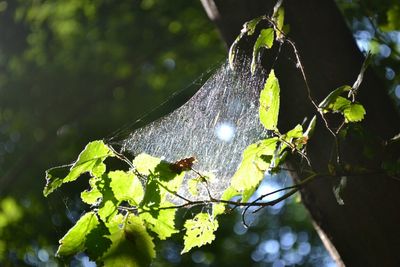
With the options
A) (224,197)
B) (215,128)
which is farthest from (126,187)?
(215,128)

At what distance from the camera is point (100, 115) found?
633 centimetres

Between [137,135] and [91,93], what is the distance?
5.00 meters

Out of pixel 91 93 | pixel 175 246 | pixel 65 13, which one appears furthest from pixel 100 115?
pixel 175 246

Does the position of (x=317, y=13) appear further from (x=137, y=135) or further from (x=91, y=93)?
(x=91, y=93)

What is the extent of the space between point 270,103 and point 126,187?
271 mm

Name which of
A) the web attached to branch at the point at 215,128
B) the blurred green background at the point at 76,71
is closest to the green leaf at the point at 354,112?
the web attached to branch at the point at 215,128

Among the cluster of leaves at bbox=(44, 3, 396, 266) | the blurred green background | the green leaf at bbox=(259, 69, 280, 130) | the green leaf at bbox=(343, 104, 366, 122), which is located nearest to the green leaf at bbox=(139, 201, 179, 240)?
the cluster of leaves at bbox=(44, 3, 396, 266)

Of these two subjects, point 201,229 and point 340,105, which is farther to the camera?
point 201,229

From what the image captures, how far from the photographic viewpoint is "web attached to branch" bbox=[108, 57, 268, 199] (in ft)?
4.36

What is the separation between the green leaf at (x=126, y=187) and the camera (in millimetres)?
882

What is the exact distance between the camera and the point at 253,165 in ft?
2.92

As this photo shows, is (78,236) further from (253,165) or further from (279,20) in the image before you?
(279,20)

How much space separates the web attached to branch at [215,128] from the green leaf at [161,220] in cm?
35

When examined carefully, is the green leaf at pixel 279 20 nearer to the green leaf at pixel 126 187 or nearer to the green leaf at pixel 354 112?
the green leaf at pixel 354 112
